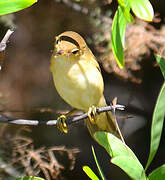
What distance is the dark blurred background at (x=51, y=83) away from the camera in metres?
1.44

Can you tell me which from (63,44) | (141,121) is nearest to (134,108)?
(141,121)

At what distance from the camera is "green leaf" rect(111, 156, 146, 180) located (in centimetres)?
65

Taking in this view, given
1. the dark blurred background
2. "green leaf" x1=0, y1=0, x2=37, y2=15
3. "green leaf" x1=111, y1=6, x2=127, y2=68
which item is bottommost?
the dark blurred background

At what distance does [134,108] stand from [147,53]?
0.26 m

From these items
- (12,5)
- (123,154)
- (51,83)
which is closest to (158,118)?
(123,154)

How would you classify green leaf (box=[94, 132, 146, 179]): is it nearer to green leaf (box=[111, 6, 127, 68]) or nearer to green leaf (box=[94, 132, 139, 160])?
green leaf (box=[94, 132, 139, 160])

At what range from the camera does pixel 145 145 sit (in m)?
1.64

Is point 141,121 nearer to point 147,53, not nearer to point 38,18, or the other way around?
point 147,53

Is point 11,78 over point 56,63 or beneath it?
beneath

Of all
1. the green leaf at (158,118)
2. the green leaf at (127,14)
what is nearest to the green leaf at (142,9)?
the green leaf at (127,14)

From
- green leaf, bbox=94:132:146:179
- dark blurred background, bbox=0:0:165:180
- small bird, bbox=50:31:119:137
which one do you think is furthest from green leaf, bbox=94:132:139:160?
dark blurred background, bbox=0:0:165:180

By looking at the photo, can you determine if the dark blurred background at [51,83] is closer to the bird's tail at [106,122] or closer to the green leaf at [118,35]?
the bird's tail at [106,122]

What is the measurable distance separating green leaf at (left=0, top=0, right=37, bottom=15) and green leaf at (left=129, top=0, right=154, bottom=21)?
0.55 ft

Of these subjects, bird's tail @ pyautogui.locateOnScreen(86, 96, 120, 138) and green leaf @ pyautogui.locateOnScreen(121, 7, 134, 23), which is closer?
green leaf @ pyautogui.locateOnScreen(121, 7, 134, 23)
